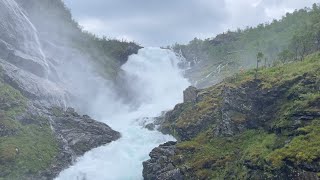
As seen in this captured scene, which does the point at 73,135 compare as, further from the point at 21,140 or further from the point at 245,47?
the point at 245,47

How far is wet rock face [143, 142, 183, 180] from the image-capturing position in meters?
68.6

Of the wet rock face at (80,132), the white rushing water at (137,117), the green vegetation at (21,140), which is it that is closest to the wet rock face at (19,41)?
the green vegetation at (21,140)

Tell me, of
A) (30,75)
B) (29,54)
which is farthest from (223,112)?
(29,54)

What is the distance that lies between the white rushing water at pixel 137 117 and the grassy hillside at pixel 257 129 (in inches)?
361

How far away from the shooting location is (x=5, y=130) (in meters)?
80.8

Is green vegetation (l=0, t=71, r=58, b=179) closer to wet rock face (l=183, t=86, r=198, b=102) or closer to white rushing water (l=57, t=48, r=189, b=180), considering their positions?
white rushing water (l=57, t=48, r=189, b=180)

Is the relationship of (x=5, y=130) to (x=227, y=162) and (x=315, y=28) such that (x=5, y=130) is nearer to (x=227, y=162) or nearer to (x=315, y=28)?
Result: (x=227, y=162)

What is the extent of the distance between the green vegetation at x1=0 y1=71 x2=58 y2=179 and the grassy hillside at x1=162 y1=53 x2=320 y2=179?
24.6 meters

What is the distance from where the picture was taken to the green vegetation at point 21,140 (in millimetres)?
74438

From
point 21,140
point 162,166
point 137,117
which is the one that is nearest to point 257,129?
point 162,166

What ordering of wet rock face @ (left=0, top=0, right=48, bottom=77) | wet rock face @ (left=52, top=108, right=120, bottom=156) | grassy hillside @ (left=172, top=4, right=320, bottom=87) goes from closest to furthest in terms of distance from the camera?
wet rock face @ (left=52, top=108, right=120, bottom=156)
wet rock face @ (left=0, top=0, right=48, bottom=77)
grassy hillside @ (left=172, top=4, right=320, bottom=87)

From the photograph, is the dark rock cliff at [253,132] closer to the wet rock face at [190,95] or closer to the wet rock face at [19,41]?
the wet rock face at [190,95]

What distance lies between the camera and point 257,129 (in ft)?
240

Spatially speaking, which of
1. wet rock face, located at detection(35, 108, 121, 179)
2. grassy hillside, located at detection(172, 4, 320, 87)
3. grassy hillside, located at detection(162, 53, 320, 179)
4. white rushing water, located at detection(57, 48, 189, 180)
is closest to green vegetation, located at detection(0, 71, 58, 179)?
wet rock face, located at detection(35, 108, 121, 179)
